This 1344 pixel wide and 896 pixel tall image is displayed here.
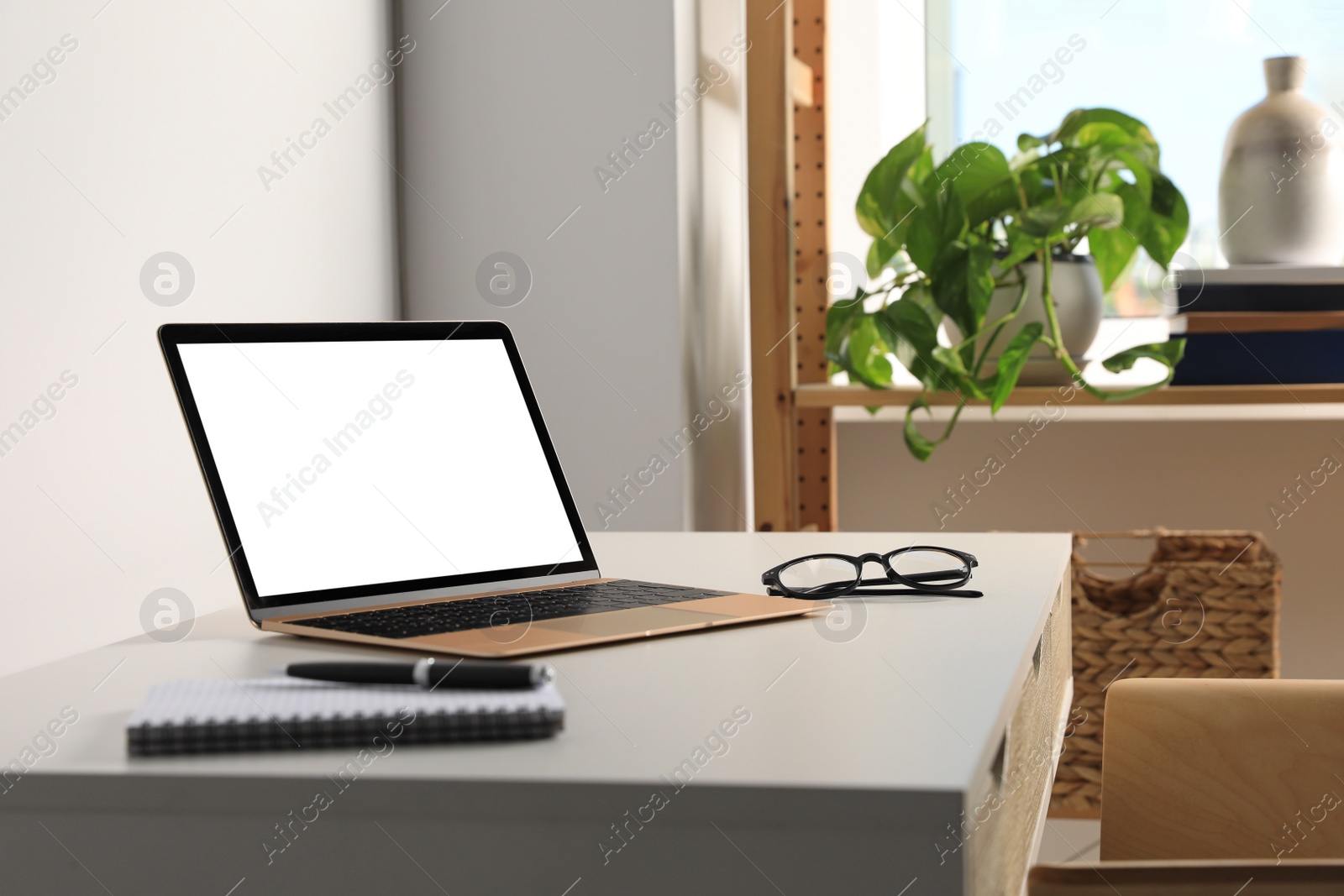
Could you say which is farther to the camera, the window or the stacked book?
the window

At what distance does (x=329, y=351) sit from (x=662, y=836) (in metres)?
0.50

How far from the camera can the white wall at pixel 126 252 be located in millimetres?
935

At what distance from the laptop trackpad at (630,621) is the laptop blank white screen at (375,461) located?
0.13 metres

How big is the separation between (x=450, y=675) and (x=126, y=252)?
682 millimetres

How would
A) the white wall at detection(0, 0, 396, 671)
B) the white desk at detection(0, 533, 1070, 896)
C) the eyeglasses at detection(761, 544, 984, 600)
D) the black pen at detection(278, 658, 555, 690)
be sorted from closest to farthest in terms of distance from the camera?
the white desk at detection(0, 533, 1070, 896) → the black pen at detection(278, 658, 555, 690) → the eyeglasses at detection(761, 544, 984, 600) → the white wall at detection(0, 0, 396, 671)

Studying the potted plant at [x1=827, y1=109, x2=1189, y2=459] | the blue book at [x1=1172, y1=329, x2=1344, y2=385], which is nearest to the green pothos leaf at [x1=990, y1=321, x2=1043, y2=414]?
the potted plant at [x1=827, y1=109, x2=1189, y2=459]

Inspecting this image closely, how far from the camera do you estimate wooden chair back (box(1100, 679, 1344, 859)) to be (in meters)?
0.83

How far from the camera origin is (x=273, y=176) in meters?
1.27

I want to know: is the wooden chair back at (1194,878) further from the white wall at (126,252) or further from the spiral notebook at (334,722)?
the white wall at (126,252)

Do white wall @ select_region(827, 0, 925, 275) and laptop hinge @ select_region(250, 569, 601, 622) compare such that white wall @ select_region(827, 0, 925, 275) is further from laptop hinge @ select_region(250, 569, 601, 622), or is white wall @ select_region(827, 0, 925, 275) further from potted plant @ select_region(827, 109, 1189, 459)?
laptop hinge @ select_region(250, 569, 601, 622)

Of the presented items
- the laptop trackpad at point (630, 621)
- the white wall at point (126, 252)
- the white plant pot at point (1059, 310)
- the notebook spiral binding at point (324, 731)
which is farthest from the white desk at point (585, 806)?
the white plant pot at point (1059, 310)

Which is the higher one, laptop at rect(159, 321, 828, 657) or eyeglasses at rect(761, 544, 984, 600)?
laptop at rect(159, 321, 828, 657)

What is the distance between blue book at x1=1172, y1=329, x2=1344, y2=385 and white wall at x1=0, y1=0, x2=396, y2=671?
1.01 metres

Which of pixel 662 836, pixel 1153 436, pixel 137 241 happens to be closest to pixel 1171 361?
pixel 1153 436
